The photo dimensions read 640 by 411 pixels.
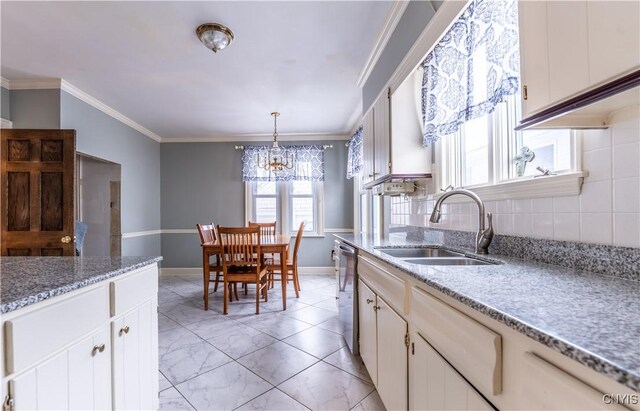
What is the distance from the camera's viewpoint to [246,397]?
166 cm

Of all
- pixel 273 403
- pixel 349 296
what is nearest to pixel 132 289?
pixel 273 403

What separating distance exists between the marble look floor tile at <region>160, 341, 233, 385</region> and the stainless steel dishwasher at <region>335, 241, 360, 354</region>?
949 millimetres

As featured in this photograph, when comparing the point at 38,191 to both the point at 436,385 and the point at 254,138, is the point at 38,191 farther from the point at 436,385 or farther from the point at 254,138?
the point at 436,385

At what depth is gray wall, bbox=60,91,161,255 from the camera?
311 centimetres

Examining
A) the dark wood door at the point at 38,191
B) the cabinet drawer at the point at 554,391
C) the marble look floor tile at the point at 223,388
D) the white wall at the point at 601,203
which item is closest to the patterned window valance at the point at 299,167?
the dark wood door at the point at 38,191

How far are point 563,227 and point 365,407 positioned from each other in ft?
4.57

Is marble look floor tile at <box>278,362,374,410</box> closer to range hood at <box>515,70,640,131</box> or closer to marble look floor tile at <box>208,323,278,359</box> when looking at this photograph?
marble look floor tile at <box>208,323,278,359</box>

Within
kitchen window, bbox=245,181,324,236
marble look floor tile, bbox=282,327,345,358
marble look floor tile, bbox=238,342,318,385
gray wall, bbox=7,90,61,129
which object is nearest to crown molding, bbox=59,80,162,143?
gray wall, bbox=7,90,61,129

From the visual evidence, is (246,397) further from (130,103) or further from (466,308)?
(130,103)

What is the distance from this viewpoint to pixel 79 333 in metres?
0.96

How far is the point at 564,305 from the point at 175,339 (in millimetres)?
2783

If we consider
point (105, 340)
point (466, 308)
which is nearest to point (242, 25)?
point (105, 340)

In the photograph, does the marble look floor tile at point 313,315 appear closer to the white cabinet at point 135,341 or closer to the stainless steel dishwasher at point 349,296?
the stainless steel dishwasher at point 349,296

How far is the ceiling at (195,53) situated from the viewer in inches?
75.2
